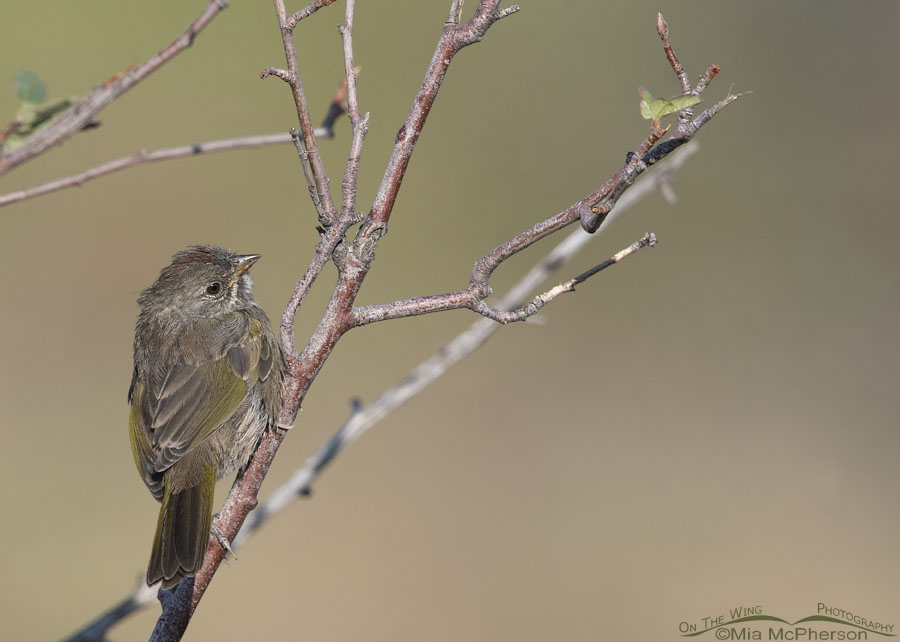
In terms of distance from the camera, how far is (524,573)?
6.68m

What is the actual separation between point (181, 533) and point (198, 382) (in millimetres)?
1023

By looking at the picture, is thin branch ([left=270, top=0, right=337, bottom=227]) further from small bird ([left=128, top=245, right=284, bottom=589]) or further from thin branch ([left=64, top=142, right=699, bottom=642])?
small bird ([left=128, top=245, right=284, bottom=589])

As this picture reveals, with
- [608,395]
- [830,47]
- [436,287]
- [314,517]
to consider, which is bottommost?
[314,517]

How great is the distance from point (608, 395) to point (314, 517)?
9.75 ft

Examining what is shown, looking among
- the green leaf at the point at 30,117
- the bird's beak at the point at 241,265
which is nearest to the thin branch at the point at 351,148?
the green leaf at the point at 30,117

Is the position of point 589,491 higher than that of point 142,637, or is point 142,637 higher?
point 589,491

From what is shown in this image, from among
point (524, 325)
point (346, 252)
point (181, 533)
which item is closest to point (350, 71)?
point (346, 252)

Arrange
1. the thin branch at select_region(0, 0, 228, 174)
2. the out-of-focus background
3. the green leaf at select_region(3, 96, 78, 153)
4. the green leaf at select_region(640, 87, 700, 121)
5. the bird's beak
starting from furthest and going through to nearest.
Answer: the out-of-focus background < the bird's beak < the green leaf at select_region(3, 96, 78, 153) < the green leaf at select_region(640, 87, 700, 121) < the thin branch at select_region(0, 0, 228, 174)

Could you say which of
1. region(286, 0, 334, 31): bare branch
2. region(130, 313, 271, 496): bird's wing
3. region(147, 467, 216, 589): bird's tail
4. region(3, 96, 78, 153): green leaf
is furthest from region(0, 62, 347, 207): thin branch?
region(130, 313, 271, 496): bird's wing

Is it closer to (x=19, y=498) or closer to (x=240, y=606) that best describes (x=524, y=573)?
(x=240, y=606)

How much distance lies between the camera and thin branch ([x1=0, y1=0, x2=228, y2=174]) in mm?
1787

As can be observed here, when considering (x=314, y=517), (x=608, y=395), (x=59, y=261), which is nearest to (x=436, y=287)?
(x=608, y=395)

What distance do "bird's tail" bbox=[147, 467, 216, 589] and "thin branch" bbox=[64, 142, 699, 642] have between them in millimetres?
102

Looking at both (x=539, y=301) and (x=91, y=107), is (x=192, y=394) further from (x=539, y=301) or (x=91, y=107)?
(x=91, y=107)
